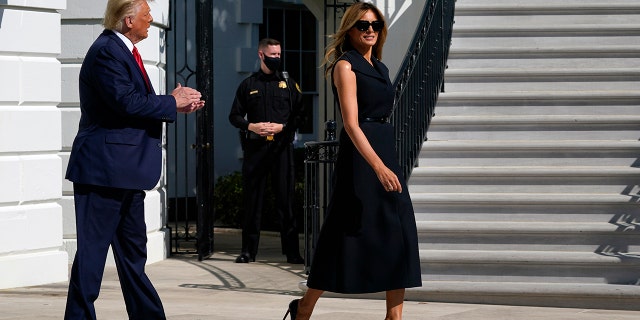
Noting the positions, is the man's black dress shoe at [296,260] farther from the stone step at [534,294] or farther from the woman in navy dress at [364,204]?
the woman in navy dress at [364,204]

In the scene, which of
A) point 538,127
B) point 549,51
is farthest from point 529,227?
point 549,51

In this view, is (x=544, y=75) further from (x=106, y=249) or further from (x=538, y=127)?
(x=106, y=249)

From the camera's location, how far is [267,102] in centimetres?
1252

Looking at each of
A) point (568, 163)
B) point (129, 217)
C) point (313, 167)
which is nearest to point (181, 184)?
point (313, 167)

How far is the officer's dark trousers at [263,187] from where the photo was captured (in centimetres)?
1254

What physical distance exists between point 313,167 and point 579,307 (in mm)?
3005

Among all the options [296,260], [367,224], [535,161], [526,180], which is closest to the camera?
[367,224]

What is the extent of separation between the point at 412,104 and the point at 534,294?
2326 millimetres

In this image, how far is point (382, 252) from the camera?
7320 millimetres

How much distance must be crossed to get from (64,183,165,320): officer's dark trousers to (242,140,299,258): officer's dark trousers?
17.1 ft

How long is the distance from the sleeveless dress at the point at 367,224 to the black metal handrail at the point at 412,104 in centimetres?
274

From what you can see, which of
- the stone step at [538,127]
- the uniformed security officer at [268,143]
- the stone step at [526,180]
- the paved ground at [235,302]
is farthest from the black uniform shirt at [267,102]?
the stone step at [526,180]

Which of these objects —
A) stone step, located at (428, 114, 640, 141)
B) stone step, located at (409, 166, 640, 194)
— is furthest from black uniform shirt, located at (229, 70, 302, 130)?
stone step, located at (409, 166, 640, 194)

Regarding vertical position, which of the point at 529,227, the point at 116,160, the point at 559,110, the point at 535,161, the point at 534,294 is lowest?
the point at 534,294
